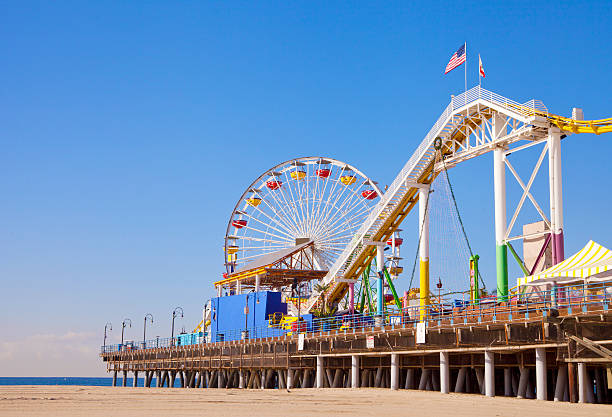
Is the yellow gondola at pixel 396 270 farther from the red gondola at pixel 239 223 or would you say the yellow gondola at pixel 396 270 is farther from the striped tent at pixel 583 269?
the striped tent at pixel 583 269

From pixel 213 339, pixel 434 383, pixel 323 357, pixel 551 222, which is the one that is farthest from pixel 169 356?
pixel 551 222

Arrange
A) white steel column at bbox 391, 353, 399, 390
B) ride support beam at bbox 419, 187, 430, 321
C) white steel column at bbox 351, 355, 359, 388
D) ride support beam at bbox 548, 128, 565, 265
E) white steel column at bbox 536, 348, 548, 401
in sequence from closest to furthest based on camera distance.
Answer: white steel column at bbox 536, 348, 548, 401 → white steel column at bbox 391, 353, 399, 390 → ride support beam at bbox 548, 128, 565, 265 → white steel column at bbox 351, 355, 359, 388 → ride support beam at bbox 419, 187, 430, 321

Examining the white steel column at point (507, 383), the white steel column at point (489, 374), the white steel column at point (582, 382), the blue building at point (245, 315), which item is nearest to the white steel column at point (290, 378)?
the blue building at point (245, 315)

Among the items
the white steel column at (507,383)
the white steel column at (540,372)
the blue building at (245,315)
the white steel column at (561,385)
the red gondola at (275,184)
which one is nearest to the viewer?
the white steel column at (561,385)

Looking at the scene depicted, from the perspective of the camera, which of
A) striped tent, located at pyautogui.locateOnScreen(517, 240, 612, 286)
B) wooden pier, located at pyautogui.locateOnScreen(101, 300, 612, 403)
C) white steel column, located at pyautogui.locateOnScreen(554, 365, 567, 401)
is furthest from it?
striped tent, located at pyautogui.locateOnScreen(517, 240, 612, 286)

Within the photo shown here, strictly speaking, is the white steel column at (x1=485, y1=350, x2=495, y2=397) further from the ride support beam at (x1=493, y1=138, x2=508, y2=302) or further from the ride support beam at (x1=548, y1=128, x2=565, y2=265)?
the ride support beam at (x1=493, y1=138, x2=508, y2=302)

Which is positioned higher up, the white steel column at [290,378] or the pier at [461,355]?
the pier at [461,355]

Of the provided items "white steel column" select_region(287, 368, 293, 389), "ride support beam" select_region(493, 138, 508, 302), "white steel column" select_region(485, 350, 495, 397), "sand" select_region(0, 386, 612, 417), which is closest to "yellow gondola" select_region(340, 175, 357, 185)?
"white steel column" select_region(287, 368, 293, 389)

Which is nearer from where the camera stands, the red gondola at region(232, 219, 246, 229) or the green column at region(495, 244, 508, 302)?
the green column at region(495, 244, 508, 302)

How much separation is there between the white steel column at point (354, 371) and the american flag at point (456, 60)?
16578 millimetres

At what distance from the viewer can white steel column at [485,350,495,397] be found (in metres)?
26.5

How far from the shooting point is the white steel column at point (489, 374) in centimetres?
2648

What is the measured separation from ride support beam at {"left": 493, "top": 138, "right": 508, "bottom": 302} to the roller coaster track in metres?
0.71

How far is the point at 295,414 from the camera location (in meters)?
16.9
